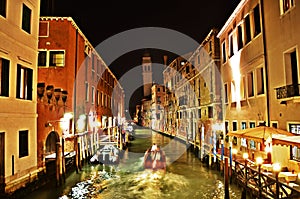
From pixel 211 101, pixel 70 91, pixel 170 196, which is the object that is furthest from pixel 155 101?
pixel 170 196

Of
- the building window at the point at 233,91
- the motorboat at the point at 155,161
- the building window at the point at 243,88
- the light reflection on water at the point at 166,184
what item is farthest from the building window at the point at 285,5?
the motorboat at the point at 155,161

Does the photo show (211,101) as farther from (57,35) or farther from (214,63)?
(57,35)

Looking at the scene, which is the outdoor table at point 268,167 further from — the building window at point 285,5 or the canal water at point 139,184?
the building window at point 285,5

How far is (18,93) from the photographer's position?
1077 centimetres

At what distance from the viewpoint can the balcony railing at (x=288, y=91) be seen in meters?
8.64

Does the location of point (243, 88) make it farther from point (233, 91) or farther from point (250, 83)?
point (233, 91)

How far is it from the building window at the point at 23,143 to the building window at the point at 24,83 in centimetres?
144

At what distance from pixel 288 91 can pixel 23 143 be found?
9944 mm

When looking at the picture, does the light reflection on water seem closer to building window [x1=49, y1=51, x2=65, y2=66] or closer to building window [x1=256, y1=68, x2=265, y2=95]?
building window [x1=256, y1=68, x2=265, y2=95]

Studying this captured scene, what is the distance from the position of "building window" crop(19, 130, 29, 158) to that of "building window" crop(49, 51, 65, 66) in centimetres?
682

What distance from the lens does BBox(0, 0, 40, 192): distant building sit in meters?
9.40

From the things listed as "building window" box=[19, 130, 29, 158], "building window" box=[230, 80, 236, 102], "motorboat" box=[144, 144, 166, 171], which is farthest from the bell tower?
"building window" box=[19, 130, 29, 158]

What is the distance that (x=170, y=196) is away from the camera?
37.7ft

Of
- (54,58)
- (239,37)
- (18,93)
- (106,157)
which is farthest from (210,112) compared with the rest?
(18,93)
